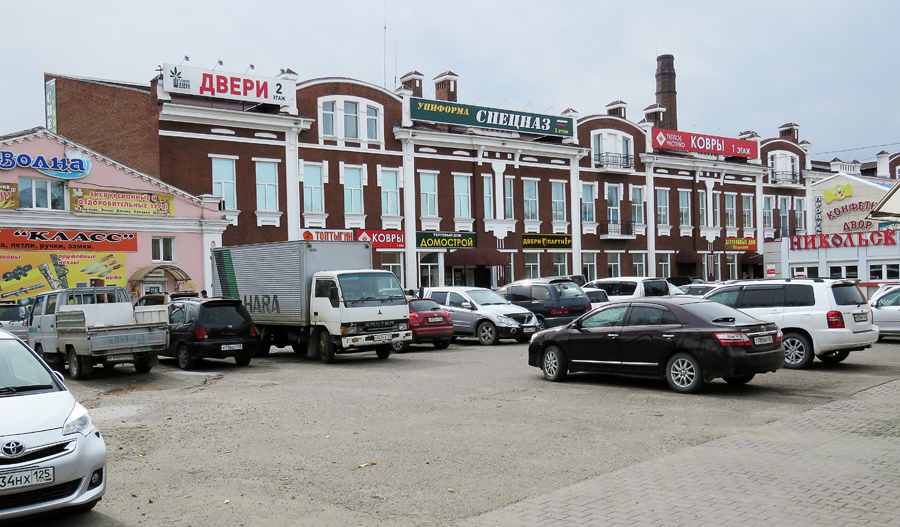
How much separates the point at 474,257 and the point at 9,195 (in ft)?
67.7

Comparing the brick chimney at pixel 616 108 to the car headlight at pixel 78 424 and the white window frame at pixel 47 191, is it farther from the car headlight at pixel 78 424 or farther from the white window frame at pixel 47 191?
the car headlight at pixel 78 424

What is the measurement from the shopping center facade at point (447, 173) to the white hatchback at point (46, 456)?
26076 millimetres

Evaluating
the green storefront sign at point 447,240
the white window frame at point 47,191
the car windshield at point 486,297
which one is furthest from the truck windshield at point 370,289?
the green storefront sign at point 447,240

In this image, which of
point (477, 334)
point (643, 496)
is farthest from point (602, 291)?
point (643, 496)

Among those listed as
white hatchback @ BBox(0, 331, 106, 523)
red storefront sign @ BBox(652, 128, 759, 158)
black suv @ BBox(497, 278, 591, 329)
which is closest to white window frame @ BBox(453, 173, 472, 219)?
red storefront sign @ BBox(652, 128, 759, 158)

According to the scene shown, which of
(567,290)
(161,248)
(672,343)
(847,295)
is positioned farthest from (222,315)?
(847,295)

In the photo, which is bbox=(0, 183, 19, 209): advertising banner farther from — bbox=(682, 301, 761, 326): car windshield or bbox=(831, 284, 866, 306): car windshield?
bbox=(831, 284, 866, 306): car windshield

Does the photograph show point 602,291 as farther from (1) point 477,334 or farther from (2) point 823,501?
(2) point 823,501

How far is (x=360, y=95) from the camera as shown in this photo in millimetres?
36594

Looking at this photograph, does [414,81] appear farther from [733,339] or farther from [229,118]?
[733,339]

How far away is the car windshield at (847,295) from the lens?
15.2m

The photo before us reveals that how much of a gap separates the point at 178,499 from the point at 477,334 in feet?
55.7

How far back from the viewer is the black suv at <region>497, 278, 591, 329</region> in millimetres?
24859

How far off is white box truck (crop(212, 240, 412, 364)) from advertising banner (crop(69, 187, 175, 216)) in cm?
988
